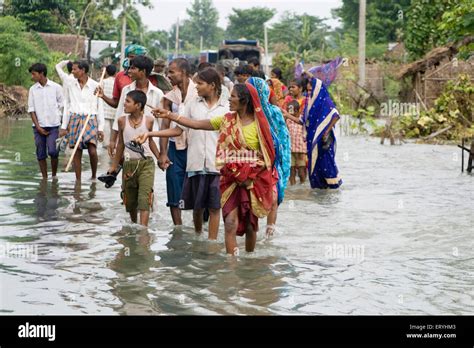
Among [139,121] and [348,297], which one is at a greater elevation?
[139,121]

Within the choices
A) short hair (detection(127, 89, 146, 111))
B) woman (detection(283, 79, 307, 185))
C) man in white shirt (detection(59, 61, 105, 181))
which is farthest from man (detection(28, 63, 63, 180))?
short hair (detection(127, 89, 146, 111))

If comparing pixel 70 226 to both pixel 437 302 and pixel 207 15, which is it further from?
pixel 207 15

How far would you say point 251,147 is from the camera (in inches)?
318

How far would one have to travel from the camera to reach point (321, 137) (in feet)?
45.3

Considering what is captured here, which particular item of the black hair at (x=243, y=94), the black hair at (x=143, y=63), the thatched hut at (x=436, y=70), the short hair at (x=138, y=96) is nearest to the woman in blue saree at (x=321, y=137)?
the black hair at (x=143, y=63)

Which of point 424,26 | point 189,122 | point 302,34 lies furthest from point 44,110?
point 302,34

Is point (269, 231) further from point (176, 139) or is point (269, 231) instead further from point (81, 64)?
point (81, 64)

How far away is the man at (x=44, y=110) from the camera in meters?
13.2

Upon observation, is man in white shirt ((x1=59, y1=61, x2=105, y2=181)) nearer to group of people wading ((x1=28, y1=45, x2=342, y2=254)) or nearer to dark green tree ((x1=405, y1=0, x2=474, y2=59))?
group of people wading ((x1=28, y1=45, x2=342, y2=254))

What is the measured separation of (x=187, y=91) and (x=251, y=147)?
1.55 metres

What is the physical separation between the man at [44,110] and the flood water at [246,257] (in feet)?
1.87

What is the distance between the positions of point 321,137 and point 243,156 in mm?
5853
